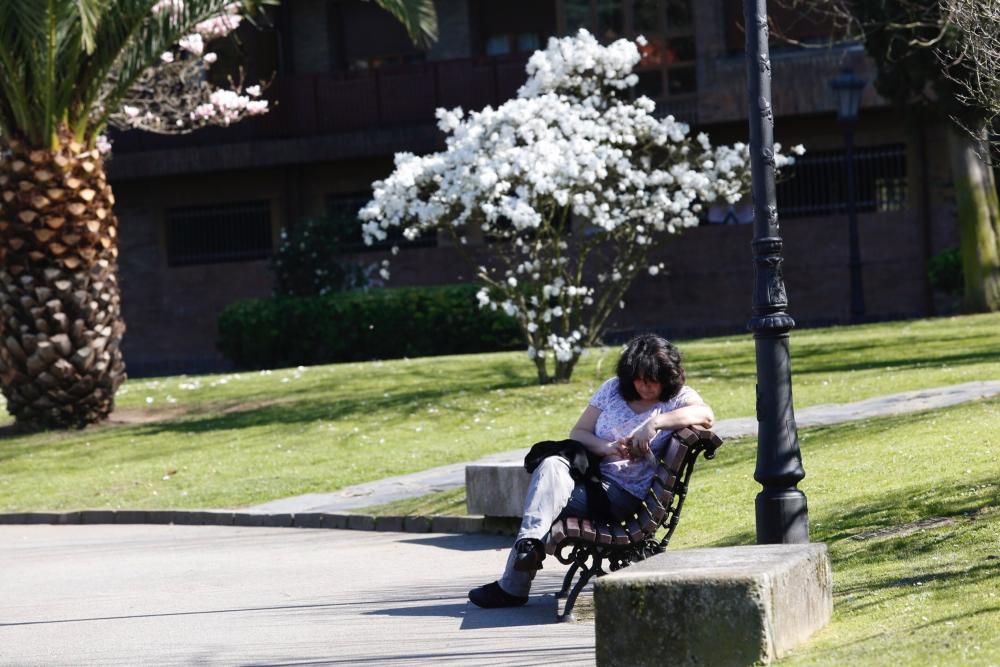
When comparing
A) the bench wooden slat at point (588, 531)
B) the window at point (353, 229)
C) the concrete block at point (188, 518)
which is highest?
the window at point (353, 229)

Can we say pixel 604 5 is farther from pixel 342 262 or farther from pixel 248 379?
pixel 248 379

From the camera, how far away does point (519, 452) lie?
15086 mm

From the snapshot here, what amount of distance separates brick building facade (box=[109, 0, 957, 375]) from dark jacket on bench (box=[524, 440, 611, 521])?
22.1 metres

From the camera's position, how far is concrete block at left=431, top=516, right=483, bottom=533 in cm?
1214

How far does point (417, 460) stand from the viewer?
52.4ft

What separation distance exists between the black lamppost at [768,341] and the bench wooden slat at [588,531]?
86 cm

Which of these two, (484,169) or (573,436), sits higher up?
(484,169)

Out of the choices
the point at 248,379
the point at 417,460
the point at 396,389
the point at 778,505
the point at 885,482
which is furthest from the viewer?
the point at 248,379

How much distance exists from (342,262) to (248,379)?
9.14 m

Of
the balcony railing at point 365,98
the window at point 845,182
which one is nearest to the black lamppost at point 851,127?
the window at point 845,182

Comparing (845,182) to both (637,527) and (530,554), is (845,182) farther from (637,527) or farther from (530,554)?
(530,554)

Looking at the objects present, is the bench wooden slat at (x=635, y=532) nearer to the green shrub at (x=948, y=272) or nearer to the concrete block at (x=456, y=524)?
the concrete block at (x=456, y=524)

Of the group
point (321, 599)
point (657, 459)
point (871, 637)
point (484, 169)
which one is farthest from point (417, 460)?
point (871, 637)

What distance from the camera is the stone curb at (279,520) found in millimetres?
12180
